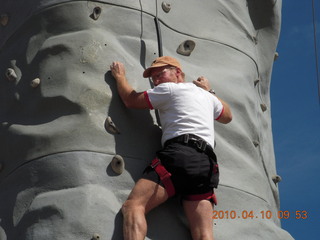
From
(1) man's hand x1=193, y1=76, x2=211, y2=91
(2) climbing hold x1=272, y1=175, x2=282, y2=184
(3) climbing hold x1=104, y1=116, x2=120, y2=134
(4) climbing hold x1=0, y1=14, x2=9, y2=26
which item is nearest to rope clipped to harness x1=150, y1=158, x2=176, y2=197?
(3) climbing hold x1=104, y1=116, x2=120, y2=134

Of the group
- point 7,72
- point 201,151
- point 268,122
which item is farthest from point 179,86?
point 268,122

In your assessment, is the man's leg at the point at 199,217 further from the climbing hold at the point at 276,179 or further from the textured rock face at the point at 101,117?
the climbing hold at the point at 276,179

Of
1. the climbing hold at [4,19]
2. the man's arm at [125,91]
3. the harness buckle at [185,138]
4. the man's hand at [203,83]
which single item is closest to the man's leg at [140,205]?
the harness buckle at [185,138]

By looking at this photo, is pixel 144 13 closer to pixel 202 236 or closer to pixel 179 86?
pixel 179 86

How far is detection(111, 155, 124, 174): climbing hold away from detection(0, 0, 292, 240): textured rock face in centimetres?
3

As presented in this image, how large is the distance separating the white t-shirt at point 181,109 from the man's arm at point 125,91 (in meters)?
0.05

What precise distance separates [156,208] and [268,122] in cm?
195

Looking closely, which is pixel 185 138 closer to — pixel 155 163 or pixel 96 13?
pixel 155 163

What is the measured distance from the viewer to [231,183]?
216 inches

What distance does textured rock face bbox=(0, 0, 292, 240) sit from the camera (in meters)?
4.98

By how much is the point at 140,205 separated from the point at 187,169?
33 centimetres

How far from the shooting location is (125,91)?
5.26 m

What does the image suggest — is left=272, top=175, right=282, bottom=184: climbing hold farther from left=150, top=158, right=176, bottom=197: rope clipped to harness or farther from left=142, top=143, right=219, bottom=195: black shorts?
left=150, top=158, right=176, bottom=197: rope clipped to harness

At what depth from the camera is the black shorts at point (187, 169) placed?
4.90m
